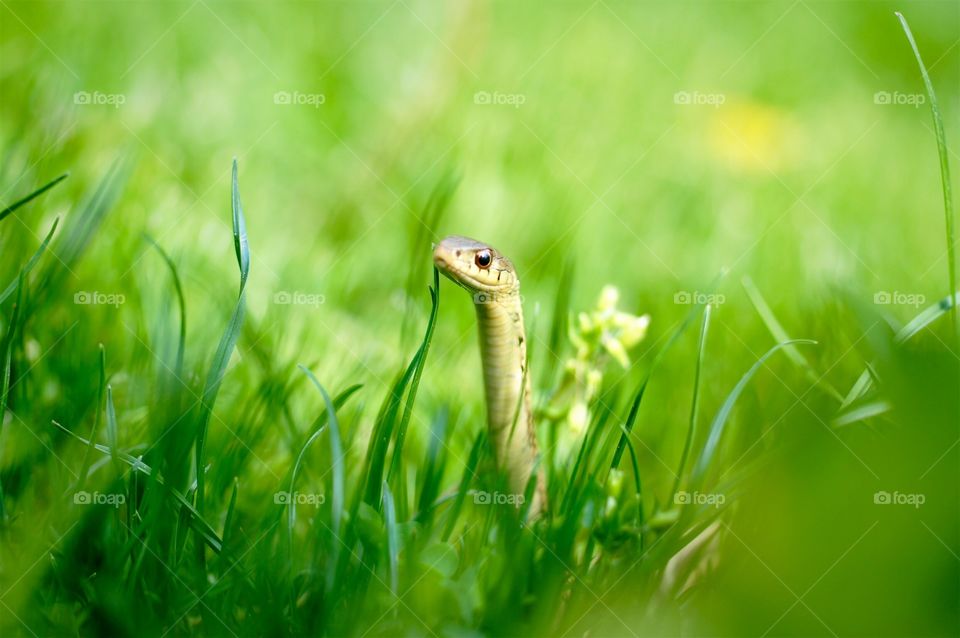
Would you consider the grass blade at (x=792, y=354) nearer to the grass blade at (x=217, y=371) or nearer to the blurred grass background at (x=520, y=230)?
the blurred grass background at (x=520, y=230)

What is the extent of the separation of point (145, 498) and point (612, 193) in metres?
3.26

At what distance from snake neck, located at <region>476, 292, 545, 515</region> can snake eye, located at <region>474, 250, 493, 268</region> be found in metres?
0.09

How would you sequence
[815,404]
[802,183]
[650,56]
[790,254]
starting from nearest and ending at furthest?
[815,404] → [790,254] → [802,183] → [650,56]

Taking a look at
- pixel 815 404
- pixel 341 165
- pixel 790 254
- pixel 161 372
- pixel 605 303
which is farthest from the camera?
pixel 341 165

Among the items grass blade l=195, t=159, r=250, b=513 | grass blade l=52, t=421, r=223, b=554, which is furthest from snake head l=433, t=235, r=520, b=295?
grass blade l=52, t=421, r=223, b=554

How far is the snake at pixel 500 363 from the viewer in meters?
2.14

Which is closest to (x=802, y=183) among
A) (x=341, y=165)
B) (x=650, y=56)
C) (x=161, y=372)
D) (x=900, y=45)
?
(x=650, y=56)

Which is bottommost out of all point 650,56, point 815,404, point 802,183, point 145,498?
point 145,498

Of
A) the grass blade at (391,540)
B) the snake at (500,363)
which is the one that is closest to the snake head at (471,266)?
the snake at (500,363)

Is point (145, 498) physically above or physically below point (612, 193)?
below

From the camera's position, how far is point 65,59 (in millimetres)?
4270

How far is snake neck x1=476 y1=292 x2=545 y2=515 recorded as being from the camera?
2.14m

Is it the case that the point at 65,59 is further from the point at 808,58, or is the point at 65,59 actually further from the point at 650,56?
the point at 808,58

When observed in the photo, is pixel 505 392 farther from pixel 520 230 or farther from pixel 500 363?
pixel 520 230
